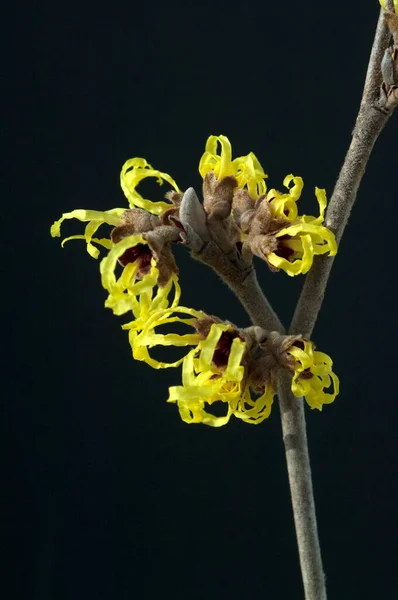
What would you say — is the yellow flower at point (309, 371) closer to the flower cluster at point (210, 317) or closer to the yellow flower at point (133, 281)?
the flower cluster at point (210, 317)

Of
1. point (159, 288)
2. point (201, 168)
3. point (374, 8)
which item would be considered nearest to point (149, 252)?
point (159, 288)

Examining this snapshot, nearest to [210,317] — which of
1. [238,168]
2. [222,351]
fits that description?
[222,351]

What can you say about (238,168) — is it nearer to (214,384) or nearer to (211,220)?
(211,220)

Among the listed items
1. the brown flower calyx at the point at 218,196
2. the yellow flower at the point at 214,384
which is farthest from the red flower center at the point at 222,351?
the brown flower calyx at the point at 218,196

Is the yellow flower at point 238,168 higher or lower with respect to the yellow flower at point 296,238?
higher


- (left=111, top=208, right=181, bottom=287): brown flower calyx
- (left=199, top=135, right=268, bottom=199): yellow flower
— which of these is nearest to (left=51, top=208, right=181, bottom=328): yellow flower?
(left=111, top=208, right=181, bottom=287): brown flower calyx

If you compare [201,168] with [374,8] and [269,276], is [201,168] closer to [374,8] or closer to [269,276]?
[269,276]
